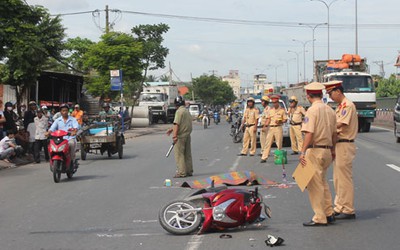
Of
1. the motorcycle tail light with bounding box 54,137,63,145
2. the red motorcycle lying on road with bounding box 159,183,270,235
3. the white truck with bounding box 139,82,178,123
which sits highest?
the white truck with bounding box 139,82,178,123

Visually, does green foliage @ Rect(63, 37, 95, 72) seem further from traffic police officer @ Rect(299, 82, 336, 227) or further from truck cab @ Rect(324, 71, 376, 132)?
traffic police officer @ Rect(299, 82, 336, 227)

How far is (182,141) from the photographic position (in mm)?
13914

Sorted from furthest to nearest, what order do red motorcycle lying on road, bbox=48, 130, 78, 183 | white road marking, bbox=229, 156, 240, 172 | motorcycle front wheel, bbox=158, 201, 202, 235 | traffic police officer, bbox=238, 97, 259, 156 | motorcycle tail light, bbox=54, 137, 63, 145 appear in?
traffic police officer, bbox=238, 97, 259, 156
white road marking, bbox=229, 156, 240, 172
motorcycle tail light, bbox=54, 137, 63, 145
red motorcycle lying on road, bbox=48, 130, 78, 183
motorcycle front wheel, bbox=158, 201, 202, 235

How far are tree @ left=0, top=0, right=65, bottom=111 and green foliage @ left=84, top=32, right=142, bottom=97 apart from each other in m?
11.7

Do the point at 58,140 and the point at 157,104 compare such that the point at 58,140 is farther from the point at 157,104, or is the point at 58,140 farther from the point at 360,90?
the point at 157,104

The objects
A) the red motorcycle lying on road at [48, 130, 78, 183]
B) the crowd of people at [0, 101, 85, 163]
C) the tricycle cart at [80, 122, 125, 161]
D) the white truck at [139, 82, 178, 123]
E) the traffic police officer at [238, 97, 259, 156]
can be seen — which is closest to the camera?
the red motorcycle lying on road at [48, 130, 78, 183]

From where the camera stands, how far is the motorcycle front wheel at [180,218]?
7.48m

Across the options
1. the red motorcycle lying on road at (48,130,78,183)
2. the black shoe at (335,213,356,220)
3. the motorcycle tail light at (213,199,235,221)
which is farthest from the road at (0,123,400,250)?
the red motorcycle lying on road at (48,130,78,183)

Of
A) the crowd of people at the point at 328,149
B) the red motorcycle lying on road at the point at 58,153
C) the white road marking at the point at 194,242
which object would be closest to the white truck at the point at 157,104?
the red motorcycle lying on road at the point at 58,153

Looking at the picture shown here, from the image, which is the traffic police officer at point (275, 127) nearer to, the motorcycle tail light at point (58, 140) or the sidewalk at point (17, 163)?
the motorcycle tail light at point (58, 140)

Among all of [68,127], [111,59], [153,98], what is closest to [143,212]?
[68,127]

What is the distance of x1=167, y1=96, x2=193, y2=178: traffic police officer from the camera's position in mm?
13711

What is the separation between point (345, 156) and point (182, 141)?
6.10m

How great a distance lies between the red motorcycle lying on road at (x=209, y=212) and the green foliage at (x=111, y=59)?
31.0 meters
